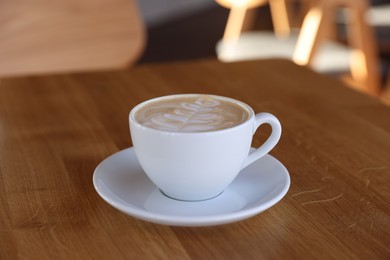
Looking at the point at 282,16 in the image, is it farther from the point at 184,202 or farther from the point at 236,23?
the point at 184,202

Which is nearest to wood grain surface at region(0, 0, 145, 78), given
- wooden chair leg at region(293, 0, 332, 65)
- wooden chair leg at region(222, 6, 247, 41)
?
wooden chair leg at region(293, 0, 332, 65)

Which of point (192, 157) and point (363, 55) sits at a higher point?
point (192, 157)

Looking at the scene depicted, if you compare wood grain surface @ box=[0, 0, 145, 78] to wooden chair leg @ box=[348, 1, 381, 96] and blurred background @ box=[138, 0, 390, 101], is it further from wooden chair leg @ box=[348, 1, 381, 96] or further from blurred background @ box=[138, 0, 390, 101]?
blurred background @ box=[138, 0, 390, 101]

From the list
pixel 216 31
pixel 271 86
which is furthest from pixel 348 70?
pixel 216 31

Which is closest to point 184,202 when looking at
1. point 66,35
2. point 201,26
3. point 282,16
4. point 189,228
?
point 189,228

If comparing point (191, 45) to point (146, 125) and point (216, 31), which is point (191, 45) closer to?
point (216, 31)

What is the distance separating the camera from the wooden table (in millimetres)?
379

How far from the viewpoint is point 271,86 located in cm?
74

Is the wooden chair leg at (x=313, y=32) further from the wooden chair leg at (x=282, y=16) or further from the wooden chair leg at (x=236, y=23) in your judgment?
the wooden chair leg at (x=282, y=16)

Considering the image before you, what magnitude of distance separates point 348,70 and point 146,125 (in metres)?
1.39

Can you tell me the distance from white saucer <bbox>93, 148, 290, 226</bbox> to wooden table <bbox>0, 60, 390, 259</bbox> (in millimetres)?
14

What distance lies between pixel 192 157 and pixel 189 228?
47mm

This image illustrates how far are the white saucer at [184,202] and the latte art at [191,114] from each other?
5 cm

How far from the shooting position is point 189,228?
0.40 metres
